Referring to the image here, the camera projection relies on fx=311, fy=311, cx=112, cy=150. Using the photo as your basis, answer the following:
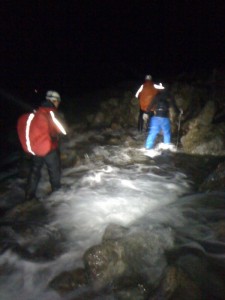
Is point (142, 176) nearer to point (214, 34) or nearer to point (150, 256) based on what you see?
point (150, 256)

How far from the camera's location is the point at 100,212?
564 centimetres

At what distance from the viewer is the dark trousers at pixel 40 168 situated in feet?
18.9

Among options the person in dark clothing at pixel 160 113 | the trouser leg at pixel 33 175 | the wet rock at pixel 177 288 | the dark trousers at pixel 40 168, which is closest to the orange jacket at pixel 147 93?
the person in dark clothing at pixel 160 113

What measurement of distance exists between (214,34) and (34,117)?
888 inches

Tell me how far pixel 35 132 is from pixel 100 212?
1.84 m

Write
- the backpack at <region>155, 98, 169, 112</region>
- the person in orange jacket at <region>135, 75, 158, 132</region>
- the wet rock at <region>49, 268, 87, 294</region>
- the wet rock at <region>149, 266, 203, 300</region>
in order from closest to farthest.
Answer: the wet rock at <region>149, 266, 203, 300</region> → the wet rock at <region>49, 268, 87, 294</region> → the backpack at <region>155, 98, 169, 112</region> → the person in orange jacket at <region>135, 75, 158, 132</region>

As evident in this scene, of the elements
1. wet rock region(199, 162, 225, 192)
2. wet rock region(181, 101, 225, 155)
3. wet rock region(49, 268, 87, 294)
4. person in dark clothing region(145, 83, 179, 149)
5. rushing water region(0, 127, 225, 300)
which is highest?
person in dark clothing region(145, 83, 179, 149)

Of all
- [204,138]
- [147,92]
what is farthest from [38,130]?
[204,138]

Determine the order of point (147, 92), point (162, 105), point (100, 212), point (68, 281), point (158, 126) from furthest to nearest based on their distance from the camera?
1. point (147, 92)
2. point (158, 126)
3. point (162, 105)
4. point (100, 212)
5. point (68, 281)

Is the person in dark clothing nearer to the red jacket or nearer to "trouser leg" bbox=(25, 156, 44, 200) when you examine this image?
the red jacket

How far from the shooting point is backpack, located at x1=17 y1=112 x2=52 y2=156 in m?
5.32

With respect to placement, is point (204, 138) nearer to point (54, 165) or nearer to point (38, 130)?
point (54, 165)

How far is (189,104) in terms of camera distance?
427 inches

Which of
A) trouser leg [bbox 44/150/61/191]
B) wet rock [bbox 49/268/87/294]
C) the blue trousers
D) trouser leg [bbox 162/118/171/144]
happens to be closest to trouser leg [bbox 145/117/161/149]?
the blue trousers
